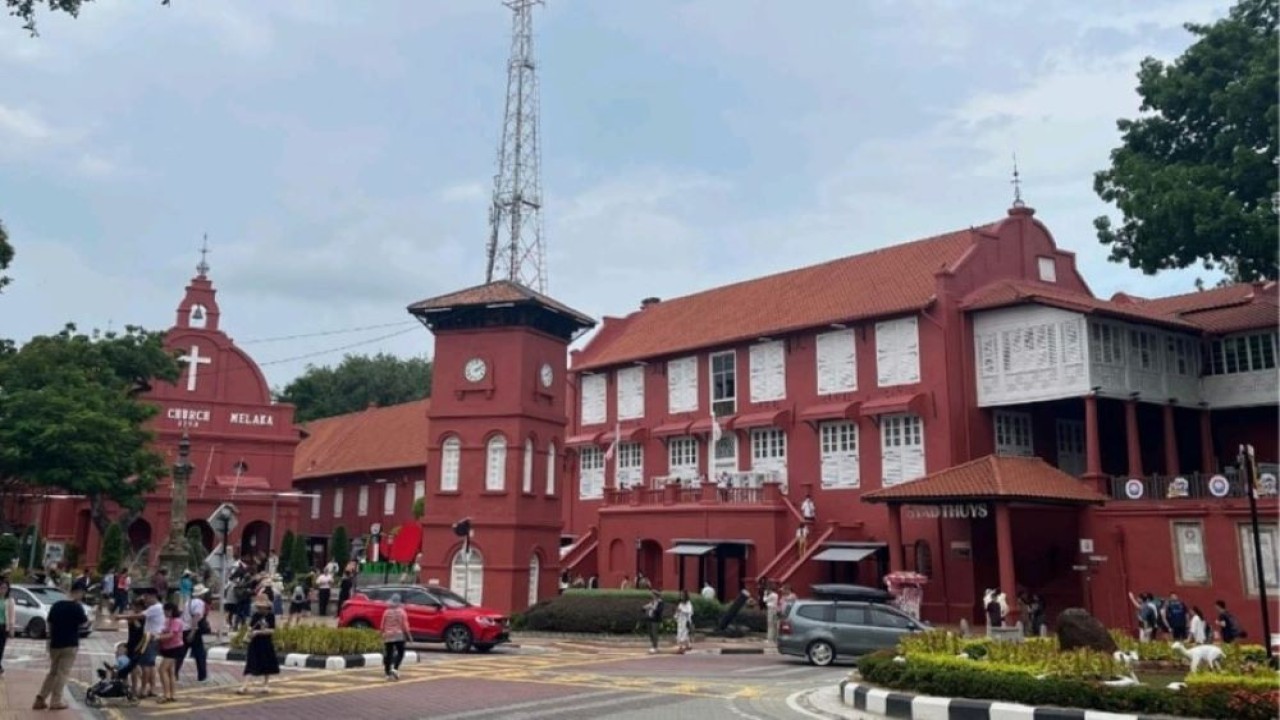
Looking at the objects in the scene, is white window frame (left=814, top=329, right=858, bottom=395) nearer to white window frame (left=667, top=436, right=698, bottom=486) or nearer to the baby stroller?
white window frame (left=667, top=436, right=698, bottom=486)

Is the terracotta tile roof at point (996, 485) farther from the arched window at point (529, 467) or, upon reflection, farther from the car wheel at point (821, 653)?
the arched window at point (529, 467)

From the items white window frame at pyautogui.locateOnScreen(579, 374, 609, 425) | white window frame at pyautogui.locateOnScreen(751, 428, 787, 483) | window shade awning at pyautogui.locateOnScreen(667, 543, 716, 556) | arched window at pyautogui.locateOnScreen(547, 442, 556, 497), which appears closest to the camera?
arched window at pyautogui.locateOnScreen(547, 442, 556, 497)

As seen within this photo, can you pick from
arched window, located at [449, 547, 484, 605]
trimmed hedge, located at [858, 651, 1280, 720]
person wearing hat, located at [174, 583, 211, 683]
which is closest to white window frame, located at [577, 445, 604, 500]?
arched window, located at [449, 547, 484, 605]

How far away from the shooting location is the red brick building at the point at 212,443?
1831 inches

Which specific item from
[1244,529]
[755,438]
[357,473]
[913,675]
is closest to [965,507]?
[1244,529]

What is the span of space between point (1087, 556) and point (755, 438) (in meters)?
12.7

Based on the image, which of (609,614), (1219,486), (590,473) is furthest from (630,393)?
(1219,486)

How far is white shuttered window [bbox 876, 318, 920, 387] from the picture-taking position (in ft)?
113

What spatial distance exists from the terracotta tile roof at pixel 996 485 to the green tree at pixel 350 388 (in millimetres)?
55660

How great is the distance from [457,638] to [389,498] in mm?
31391

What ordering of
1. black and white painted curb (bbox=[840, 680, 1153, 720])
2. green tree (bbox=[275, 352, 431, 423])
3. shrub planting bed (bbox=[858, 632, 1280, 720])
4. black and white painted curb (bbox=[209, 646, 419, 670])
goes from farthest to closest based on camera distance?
green tree (bbox=[275, 352, 431, 423]) < black and white painted curb (bbox=[209, 646, 419, 670]) < black and white painted curb (bbox=[840, 680, 1153, 720]) < shrub planting bed (bbox=[858, 632, 1280, 720])

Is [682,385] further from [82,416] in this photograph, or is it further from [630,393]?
[82,416]

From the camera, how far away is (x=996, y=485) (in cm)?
2873

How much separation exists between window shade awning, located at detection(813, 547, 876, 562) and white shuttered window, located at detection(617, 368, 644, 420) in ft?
39.8
